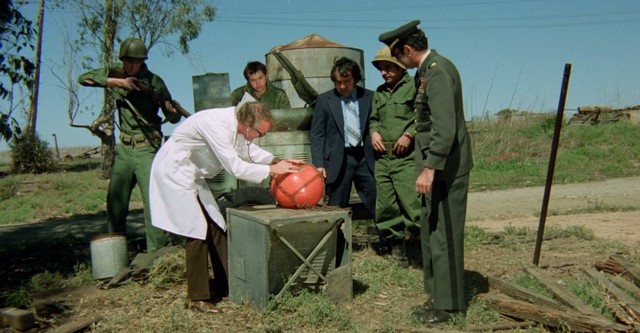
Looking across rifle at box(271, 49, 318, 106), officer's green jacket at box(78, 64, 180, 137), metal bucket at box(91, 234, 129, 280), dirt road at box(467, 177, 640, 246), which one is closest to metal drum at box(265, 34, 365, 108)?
rifle at box(271, 49, 318, 106)

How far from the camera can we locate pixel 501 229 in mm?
9234

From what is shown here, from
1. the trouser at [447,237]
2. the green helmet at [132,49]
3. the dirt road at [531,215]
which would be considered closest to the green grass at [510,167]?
the dirt road at [531,215]

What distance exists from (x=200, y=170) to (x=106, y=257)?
1.72 m

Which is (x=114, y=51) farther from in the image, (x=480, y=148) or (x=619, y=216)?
(x=619, y=216)

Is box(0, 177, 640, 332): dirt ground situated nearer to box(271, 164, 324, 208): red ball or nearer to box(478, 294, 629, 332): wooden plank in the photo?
box(478, 294, 629, 332): wooden plank

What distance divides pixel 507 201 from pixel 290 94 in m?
5.36

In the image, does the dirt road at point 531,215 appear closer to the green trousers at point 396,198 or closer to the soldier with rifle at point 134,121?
the soldier with rifle at point 134,121

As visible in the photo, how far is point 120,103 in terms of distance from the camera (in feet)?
24.6

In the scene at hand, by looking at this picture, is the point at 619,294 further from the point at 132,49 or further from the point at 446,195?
the point at 132,49

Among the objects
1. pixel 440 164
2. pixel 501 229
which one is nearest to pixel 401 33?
pixel 440 164

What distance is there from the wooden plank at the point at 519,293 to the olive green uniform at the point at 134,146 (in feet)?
11.2

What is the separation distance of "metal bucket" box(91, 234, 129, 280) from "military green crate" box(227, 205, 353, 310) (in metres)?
1.52

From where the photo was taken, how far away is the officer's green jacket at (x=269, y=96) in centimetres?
769

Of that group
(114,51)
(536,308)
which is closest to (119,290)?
(536,308)
